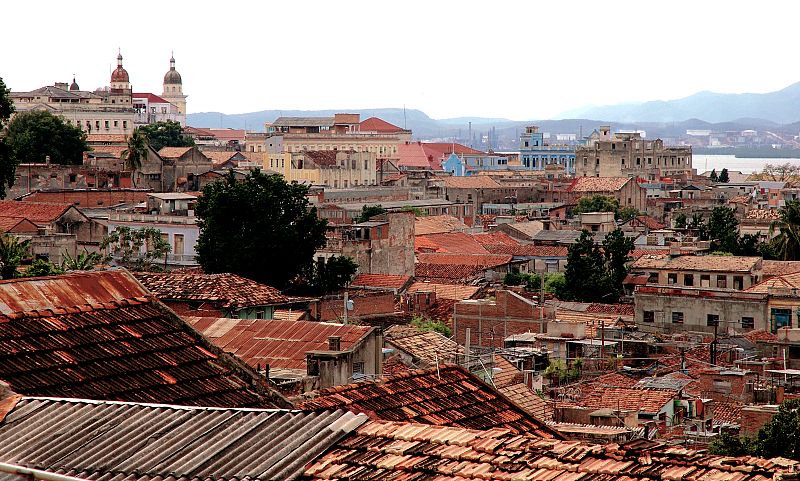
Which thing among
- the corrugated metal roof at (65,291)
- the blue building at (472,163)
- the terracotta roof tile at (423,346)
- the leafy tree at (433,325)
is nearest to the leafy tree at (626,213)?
the leafy tree at (433,325)

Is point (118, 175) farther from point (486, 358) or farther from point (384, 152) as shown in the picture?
point (384, 152)

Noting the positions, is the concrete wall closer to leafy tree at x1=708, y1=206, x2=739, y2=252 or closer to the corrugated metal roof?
leafy tree at x1=708, y1=206, x2=739, y2=252

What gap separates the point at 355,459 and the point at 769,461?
1816mm

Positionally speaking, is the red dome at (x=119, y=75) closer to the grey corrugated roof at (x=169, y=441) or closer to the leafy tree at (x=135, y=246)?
the leafy tree at (x=135, y=246)

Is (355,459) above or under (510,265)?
above

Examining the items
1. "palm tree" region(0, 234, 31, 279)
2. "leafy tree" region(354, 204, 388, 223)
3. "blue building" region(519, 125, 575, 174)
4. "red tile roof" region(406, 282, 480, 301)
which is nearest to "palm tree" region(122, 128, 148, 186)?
"leafy tree" region(354, 204, 388, 223)

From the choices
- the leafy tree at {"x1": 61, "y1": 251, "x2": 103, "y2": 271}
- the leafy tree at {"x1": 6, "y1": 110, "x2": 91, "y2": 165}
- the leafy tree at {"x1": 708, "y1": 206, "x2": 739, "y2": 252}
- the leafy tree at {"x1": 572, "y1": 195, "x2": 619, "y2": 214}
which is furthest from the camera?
the leafy tree at {"x1": 572, "y1": 195, "x2": 619, "y2": 214}

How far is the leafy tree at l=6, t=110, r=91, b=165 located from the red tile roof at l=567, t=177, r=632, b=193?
35.8m

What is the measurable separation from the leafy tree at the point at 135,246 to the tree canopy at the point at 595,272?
1265cm

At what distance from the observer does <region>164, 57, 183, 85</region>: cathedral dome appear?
15300cm

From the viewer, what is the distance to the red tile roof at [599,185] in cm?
9134

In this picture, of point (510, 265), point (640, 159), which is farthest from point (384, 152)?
point (510, 265)

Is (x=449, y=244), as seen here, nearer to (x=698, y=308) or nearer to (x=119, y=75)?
(x=698, y=308)

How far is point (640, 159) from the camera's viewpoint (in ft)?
389
